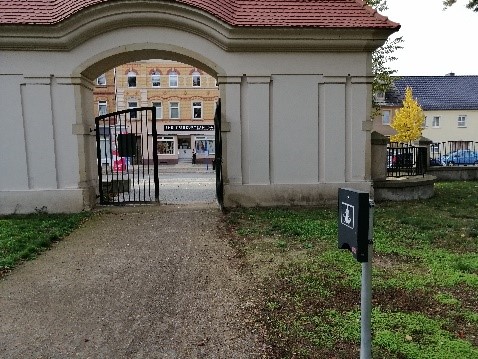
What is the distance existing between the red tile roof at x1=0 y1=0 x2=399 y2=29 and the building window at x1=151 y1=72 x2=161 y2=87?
113 feet

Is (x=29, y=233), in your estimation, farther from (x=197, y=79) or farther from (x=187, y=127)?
(x=197, y=79)

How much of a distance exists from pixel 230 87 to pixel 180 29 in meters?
1.96

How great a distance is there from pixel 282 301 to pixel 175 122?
4169 cm

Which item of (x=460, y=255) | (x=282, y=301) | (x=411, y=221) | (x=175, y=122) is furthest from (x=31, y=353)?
(x=175, y=122)

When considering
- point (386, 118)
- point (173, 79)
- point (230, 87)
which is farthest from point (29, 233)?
point (386, 118)

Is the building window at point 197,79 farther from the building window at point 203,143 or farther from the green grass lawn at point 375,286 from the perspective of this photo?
the green grass lawn at point 375,286

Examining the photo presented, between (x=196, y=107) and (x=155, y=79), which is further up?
(x=155, y=79)

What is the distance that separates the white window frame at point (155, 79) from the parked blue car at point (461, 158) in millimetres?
31559

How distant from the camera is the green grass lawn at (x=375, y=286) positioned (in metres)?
3.56

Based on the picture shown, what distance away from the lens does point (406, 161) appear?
1413cm

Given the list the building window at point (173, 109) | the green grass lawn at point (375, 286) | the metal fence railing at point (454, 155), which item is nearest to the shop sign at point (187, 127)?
the building window at point (173, 109)

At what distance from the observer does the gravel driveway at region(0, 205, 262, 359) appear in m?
3.66

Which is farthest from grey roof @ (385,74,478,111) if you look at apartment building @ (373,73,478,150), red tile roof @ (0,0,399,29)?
red tile roof @ (0,0,399,29)

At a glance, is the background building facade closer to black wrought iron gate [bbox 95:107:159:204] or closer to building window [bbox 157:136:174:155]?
building window [bbox 157:136:174:155]
